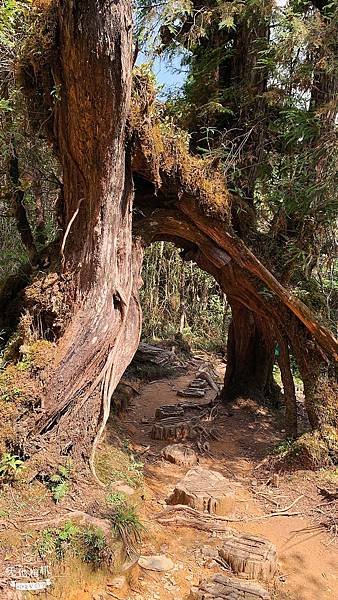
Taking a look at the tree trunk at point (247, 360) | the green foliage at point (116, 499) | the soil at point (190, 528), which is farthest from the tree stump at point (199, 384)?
the green foliage at point (116, 499)

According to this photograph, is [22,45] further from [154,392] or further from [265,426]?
[154,392]

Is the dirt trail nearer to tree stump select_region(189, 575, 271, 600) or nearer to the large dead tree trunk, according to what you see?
tree stump select_region(189, 575, 271, 600)

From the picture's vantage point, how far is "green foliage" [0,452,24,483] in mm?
3564

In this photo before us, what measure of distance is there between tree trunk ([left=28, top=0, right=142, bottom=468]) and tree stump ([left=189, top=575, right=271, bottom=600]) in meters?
1.57

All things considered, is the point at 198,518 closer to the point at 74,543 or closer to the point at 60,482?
the point at 60,482

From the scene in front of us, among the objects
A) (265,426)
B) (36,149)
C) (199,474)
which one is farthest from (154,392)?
(36,149)

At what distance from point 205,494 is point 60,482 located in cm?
155

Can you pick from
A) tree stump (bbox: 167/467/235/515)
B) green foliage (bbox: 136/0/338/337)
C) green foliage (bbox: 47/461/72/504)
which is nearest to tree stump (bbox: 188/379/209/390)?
green foliage (bbox: 136/0/338/337)

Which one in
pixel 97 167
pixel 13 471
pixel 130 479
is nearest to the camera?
pixel 13 471

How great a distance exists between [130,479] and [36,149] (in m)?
4.33

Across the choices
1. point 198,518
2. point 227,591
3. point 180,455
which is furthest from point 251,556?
point 180,455

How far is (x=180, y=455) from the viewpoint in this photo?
19.4 ft

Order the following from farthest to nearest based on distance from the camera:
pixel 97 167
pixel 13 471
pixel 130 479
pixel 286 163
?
pixel 286 163, pixel 130 479, pixel 97 167, pixel 13 471

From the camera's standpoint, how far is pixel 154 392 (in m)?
9.77
